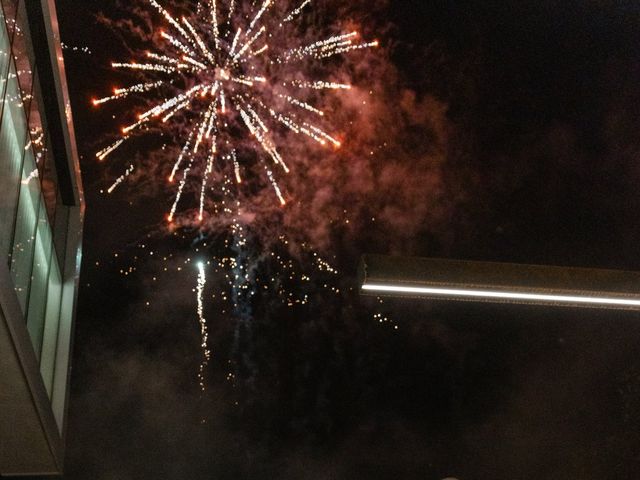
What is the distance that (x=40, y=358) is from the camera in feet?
46.7

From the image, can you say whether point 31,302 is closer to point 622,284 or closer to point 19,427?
point 19,427

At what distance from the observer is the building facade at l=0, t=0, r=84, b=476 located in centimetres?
1150

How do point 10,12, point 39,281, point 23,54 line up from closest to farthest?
point 10,12 < point 23,54 < point 39,281

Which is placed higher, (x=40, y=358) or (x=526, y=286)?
(x=526, y=286)

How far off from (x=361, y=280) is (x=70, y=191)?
14.5m

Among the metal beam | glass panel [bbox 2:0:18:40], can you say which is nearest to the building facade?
glass panel [bbox 2:0:18:40]

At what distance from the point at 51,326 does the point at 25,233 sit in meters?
3.10

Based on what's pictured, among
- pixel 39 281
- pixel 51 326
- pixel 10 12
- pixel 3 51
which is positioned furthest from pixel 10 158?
pixel 51 326

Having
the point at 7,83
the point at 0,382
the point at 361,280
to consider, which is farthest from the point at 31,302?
the point at 361,280

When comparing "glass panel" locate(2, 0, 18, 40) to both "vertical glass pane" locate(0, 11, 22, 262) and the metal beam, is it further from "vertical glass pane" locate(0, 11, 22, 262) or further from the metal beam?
the metal beam

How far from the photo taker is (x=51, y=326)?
1551 centimetres

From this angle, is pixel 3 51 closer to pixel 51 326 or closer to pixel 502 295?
Answer: pixel 51 326

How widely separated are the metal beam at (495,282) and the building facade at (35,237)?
741 centimetres

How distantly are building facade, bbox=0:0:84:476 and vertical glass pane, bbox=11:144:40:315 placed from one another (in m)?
0.01
